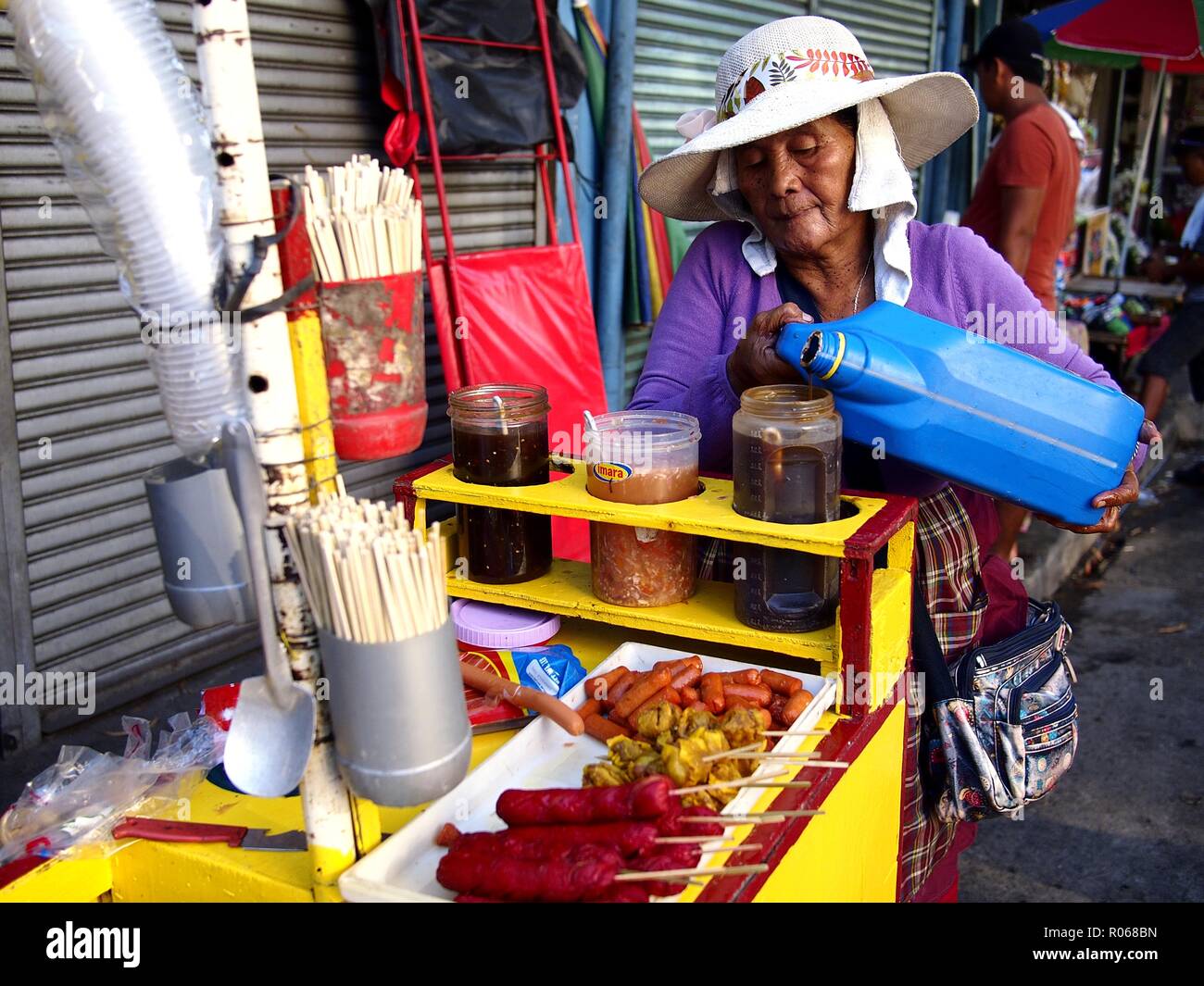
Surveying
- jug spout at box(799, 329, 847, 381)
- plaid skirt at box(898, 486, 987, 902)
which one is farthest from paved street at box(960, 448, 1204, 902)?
jug spout at box(799, 329, 847, 381)

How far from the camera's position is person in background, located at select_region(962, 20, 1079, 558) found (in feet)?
16.7

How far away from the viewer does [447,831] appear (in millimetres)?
1565

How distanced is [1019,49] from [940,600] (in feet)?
13.9

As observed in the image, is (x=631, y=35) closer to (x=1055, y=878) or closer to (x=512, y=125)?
(x=512, y=125)

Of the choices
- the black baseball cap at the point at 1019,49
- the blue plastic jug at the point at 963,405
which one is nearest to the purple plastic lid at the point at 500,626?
the blue plastic jug at the point at 963,405

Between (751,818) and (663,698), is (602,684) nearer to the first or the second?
(663,698)

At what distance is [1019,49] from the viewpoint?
18.1ft

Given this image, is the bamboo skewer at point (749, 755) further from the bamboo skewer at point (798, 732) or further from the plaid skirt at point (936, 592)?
the plaid skirt at point (936, 592)

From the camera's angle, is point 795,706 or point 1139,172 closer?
point 795,706

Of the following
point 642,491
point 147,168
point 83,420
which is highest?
point 147,168

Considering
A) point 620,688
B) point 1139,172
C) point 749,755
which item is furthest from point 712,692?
point 1139,172

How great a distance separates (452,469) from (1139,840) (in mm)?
2744

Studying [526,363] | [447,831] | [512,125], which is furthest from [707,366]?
[512,125]
